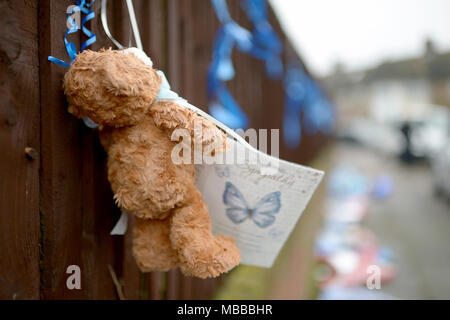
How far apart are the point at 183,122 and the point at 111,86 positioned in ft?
0.63

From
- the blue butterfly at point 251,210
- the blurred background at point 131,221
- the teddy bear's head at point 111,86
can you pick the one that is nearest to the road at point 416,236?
the blurred background at point 131,221

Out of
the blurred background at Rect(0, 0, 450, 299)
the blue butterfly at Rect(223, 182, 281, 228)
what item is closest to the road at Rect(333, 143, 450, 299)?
the blurred background at Rect(0, 0, 450, 299)

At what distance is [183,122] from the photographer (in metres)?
0.87

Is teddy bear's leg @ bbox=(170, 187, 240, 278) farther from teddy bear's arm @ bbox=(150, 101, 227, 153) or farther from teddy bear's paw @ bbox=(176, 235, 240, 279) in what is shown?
teddy bear's arm @ bbox=(150, 101, 227, 153)

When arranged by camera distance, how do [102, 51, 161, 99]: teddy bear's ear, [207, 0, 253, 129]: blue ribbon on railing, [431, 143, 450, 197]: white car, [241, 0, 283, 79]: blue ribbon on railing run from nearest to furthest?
[102, 51, 161, 99]: teddy bear's ear → [207, 0, 253, 129]: blue ribbon on railing → [241, 0, 283, 79]: blue ribbon on railing → [431, 143, 450, 197]: white car

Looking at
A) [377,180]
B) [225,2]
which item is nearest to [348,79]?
[377,180]

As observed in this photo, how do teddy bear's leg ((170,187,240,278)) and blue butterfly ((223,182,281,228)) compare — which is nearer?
teddy bear's leg ((170,187,240,278))

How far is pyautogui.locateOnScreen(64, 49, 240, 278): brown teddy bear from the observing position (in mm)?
792

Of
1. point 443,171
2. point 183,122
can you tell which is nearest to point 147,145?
point 183,122

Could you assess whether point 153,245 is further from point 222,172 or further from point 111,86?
point 111,86

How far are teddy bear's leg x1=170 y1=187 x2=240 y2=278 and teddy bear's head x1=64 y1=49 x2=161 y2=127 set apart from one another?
29 centimetres

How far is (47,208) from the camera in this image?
3.04 ft

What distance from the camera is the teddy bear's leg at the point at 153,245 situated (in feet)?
3.30
